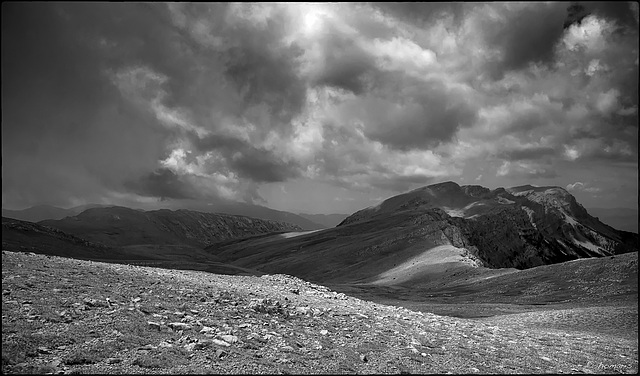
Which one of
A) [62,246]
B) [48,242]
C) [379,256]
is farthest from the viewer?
[379,256]

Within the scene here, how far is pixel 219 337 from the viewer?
15.1 m

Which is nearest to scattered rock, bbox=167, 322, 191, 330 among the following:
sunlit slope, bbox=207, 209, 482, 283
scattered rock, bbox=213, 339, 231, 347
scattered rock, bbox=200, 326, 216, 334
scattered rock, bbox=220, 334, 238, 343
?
scattered rock, bbox=200, 326, 216, 334

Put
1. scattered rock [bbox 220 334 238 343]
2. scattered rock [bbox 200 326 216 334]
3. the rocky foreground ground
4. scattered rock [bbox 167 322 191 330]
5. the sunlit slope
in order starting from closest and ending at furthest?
the rocky foreground ground, scattered rock [bbox 220 334 238 343], scattered rock [bbox 200 326 216 334], scattered rock [bbox 167 322 191 330], the sunlit slope

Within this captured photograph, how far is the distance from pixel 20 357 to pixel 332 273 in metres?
132

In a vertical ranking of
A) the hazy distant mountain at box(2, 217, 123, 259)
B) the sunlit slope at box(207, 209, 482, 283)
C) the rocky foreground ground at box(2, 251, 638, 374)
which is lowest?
the sunlit slope at box(207, 209, 482, 283)

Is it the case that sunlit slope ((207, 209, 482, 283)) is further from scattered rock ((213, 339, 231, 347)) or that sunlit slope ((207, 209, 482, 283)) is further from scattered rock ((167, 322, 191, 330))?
scattered rock ((213, 339, 231, 347))

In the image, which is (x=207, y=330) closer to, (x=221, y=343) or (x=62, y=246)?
(x=221, y=343)

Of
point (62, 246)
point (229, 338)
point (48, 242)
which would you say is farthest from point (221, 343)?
point (48, 242)

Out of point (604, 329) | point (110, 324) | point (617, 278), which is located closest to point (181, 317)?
point (110, 324)

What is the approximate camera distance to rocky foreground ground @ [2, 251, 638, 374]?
12680 millimetres

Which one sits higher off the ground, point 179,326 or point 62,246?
point 179,326

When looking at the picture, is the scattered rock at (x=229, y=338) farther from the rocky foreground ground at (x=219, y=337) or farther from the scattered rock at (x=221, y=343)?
the scattered rock at (x=221, y=343)

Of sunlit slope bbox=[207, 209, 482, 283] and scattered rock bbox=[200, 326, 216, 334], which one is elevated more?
scattered rock bbox=[200, 326, 216, 334]

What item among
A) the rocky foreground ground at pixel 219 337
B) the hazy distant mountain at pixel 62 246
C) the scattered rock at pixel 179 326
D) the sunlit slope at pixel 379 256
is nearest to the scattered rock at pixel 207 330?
the rocky foreground ground at pixel 219 337
